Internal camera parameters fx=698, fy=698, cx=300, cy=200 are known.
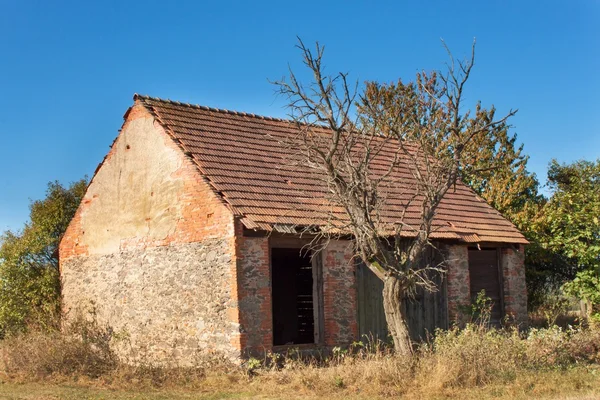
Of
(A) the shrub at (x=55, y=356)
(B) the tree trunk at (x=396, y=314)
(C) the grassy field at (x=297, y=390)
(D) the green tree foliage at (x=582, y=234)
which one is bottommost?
(C) the grassy field at (x=297, y=390)

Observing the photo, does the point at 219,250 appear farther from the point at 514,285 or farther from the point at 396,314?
the point at 514,285

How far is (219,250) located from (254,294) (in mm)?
1113

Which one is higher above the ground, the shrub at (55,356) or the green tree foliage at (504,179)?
the green tree foliage at (504,179)

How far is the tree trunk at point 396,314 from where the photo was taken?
11859 mm

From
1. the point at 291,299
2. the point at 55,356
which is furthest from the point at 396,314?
the point at 291,299

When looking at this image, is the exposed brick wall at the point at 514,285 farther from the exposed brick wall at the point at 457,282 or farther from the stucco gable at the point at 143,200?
the stucco gable at the point at 143,200

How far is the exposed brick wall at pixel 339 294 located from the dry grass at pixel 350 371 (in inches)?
14.2

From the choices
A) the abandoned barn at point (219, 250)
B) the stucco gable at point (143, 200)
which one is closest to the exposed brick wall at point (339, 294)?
the abandoned barn at point (219, 250)

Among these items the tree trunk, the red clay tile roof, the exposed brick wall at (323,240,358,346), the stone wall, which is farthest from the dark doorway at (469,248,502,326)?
the stone wall

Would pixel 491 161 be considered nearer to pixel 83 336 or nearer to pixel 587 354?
pixel 587 354

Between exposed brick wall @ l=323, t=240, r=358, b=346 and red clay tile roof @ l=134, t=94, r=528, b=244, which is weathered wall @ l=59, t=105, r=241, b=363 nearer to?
red clay tile roof @ l=134, t=94, r=528, b=244

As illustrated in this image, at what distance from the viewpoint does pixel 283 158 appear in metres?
16.2

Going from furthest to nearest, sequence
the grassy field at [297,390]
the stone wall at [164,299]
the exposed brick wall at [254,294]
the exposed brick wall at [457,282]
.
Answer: the exposed brick wall at [457,282], the stone wall at [164,299], the exposed brick wall at [254,294], the grassy field at [297,390]

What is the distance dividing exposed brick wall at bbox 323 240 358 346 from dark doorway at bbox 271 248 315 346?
4.43 meters
